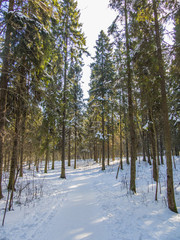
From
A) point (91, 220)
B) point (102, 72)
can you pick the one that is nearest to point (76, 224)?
point (91, 220)

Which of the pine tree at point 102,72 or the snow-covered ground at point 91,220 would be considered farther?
the pine tree at point 102,72

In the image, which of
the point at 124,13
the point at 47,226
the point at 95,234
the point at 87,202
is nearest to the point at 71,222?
the point at 47,226

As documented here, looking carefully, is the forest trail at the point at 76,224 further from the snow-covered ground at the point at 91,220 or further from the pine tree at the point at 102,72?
the pine tree at the point at 102,72

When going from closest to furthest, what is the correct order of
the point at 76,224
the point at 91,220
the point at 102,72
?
1. the point at 76,224
2. the point at 91,220
3. the point at 102,72

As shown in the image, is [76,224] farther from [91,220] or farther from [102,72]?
[102,72]

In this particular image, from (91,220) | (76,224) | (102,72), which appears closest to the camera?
(76,224)

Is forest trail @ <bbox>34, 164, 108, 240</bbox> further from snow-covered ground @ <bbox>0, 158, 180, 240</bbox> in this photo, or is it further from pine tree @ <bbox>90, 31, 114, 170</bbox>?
pine tree @ <bbox>90, 31, 114, 170</bbox>

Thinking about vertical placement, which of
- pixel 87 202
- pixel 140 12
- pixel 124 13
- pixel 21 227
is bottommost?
pixel 87 202

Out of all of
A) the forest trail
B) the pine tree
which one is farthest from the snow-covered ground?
the pine tree

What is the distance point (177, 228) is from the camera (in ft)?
12.2

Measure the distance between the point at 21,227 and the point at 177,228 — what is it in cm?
458

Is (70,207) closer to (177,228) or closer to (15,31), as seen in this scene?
(177,228)

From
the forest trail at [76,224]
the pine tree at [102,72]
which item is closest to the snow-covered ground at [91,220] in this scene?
the forest trail at [76,224]

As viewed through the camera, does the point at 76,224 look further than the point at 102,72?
No
